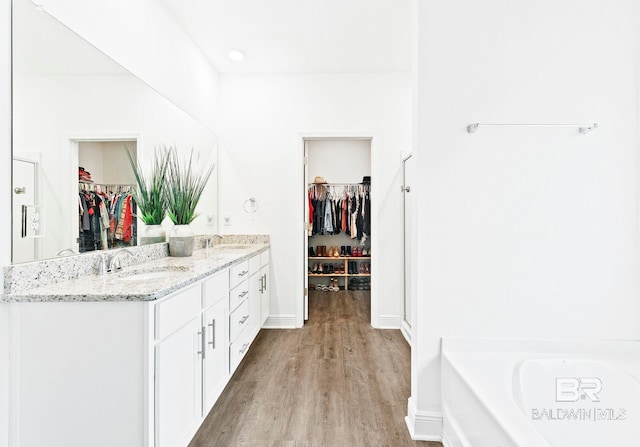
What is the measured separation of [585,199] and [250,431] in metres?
2.21

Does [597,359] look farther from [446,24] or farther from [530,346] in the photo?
[446,24]

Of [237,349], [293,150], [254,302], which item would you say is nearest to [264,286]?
[254,302]

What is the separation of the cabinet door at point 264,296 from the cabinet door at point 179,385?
1.59m

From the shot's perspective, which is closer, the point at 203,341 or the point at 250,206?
the point at 203,341

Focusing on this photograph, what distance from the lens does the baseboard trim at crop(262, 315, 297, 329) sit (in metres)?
3.77

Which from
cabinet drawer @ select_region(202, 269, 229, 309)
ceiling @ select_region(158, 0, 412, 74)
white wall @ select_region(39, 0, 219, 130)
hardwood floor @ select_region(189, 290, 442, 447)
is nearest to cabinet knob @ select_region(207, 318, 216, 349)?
cabinet drawer @ select_region(202, 269, 229, 309)

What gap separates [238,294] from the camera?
2.58 metres

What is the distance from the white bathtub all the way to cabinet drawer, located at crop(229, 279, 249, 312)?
136 centimetres

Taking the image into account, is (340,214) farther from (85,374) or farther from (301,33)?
(85,374)

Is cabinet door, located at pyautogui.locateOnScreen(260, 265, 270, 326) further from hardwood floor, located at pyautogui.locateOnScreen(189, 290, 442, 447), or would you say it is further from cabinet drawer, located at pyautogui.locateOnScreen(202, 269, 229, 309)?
cabinet drawer, located at pyautogui.locateOnScreen(202, 269, 229, 309)

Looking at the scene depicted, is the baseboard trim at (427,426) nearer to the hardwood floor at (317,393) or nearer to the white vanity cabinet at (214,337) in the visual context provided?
the hardwood floor at (317,393)

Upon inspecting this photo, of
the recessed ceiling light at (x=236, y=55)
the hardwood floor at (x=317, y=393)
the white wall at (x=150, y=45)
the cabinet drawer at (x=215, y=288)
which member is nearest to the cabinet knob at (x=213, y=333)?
the cabinet drawer at (x=215, y=288)

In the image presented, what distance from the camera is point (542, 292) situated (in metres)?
1.92

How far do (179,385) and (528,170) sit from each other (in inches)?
80.6
